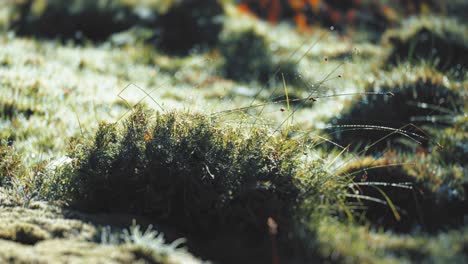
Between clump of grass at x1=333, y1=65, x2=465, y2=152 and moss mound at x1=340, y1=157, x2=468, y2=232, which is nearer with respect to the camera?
moss mound at x1=340, y1=157, x2=468, y2=232

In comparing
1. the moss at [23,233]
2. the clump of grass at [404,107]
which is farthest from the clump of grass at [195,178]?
the clump of grass at [404,107]

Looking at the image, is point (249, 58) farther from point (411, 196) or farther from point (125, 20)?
point (411, 196)

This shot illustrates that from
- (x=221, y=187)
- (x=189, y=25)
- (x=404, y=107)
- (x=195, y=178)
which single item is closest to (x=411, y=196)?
(x=221, y=187)

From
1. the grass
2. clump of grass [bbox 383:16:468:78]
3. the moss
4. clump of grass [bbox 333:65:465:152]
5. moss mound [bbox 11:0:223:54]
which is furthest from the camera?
moss mound [bbox 11:0:223:54]

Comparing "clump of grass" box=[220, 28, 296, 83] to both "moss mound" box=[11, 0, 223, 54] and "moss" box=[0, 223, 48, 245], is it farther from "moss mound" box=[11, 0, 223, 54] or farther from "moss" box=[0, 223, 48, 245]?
"moss" box=[0, 223, 48, 245]

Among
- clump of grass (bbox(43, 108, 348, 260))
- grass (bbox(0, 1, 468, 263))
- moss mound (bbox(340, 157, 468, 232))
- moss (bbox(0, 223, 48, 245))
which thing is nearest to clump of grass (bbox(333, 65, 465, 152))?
grass (bbox(0, 1, 468, 263))
